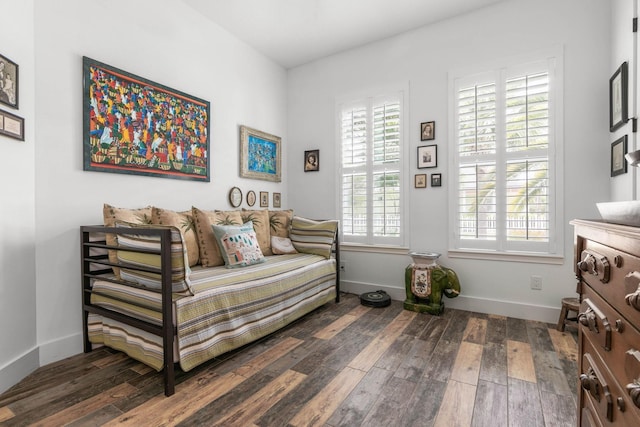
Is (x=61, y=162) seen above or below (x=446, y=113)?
below

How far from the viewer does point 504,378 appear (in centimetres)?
180

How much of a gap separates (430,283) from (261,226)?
5.64ft

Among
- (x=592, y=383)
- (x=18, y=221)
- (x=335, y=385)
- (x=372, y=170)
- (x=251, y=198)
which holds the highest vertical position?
(x=372, y=170)

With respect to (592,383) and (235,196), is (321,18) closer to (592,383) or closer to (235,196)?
(235,196)

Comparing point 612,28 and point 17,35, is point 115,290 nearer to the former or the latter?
point 17,35

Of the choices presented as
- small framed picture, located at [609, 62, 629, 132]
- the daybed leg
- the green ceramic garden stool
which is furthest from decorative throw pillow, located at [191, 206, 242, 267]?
small framed picture, located at [609, 62, 629, 132]

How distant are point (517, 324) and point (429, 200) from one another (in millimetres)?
1326

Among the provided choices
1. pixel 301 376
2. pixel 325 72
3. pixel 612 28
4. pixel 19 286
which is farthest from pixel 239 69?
pixel 612 28

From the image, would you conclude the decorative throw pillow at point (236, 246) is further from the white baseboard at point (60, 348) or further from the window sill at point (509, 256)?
the window sill at point (509, 256)

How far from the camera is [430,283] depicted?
114 inches

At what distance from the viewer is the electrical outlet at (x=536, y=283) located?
2730mm

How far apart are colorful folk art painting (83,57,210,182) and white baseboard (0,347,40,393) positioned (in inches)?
47.7

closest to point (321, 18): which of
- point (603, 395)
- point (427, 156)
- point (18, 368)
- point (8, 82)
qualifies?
point (427, 156)

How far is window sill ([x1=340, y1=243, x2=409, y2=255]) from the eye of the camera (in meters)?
3.36
